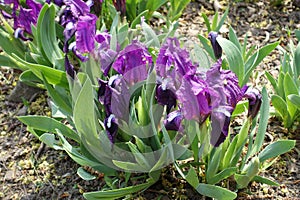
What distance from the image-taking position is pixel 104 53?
191 centimetres

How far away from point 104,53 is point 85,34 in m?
0.12

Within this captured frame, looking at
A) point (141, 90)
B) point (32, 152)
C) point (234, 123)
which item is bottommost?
point (32, 152)

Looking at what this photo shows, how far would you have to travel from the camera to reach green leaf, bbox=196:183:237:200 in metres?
1.78

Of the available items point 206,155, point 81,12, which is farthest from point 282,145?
point 81,12

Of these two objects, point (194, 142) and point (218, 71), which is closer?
point (218, 71)

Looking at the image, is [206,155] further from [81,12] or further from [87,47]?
[81,12]

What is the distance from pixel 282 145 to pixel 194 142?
13.2 inches

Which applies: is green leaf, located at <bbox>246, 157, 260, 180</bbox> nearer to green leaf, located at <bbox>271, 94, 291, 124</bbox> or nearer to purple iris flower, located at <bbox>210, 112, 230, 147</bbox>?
purple iris flower, located at <bbox>210, 112, 230, 147</bbox>

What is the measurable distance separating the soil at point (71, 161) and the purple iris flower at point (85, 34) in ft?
1.94

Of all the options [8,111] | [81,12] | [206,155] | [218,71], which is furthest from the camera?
[8,111]

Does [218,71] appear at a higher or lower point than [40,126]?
higher

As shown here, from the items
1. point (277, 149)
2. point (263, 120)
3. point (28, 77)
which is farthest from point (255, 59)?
point (28, 77)

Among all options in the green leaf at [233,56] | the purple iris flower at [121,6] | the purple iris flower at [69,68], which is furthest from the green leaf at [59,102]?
the green leaf at [233,56]

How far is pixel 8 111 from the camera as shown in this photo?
103 inches
